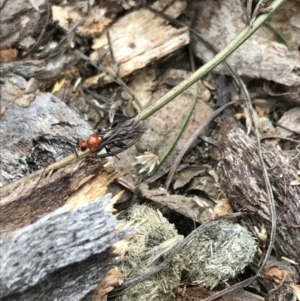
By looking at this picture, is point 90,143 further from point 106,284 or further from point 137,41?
point 137,41

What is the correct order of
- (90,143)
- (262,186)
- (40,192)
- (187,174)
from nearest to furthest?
(40,192), (90,143), (262,186), (187,174)

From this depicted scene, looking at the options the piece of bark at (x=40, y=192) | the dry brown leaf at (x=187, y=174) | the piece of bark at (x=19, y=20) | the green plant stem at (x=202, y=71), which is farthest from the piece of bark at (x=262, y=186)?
the piece of bark at (x=19, y=20)

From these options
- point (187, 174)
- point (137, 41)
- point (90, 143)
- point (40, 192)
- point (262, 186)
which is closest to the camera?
point (40, 192)

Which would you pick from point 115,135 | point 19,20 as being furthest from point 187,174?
point 19,20

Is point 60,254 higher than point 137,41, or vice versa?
point 137,41

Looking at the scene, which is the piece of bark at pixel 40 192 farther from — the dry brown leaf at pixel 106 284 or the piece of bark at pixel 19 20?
the piece of bark at pixel 19 20

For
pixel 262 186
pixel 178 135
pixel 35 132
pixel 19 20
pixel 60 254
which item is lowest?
pixel 262 186

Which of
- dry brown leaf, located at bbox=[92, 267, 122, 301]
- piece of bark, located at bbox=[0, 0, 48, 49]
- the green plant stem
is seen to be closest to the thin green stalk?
the green plant stem

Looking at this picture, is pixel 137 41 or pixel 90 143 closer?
pixel 90 143
